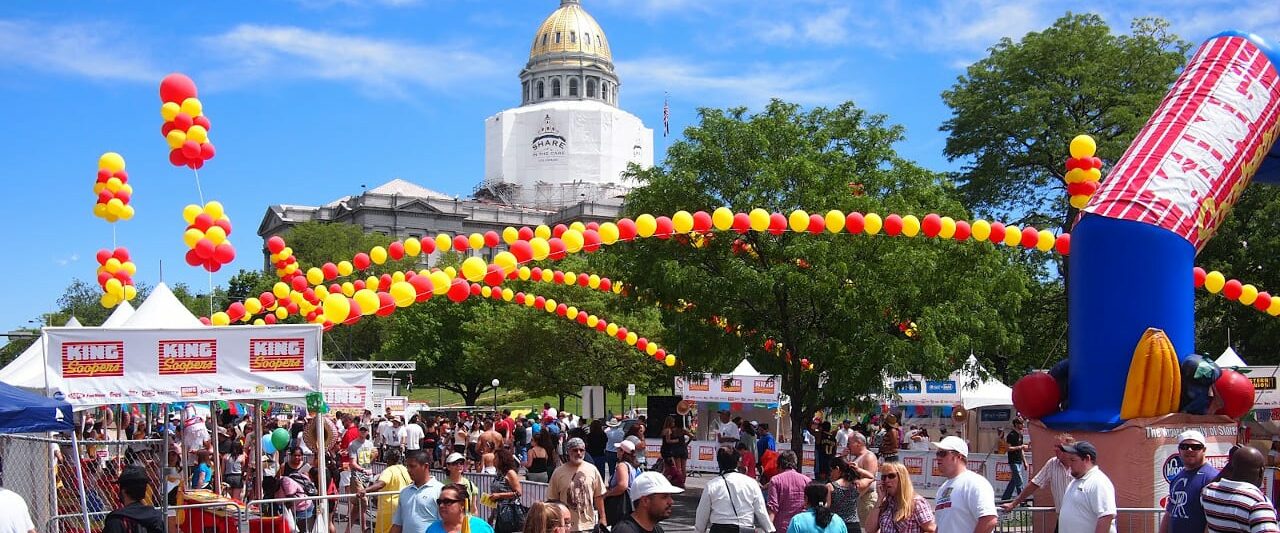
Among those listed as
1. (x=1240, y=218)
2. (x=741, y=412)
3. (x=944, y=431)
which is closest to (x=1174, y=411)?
(x=741, y=412)

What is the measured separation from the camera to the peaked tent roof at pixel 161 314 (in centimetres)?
1391

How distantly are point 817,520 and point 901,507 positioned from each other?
26.4 inches

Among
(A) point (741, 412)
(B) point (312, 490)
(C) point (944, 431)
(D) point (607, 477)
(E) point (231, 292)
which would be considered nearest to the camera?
(B) point (312, 490)

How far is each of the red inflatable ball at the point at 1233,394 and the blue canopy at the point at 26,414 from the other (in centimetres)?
A: 1017

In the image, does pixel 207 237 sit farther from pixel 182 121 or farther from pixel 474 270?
pixel 474 270

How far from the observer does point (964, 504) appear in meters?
8.02

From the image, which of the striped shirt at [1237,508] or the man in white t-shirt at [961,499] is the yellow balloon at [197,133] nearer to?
the man in white t-shirt at [961,499]

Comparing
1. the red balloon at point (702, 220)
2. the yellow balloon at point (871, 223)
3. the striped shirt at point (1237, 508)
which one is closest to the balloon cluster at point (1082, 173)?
the yellow balloon at point (871, 223)

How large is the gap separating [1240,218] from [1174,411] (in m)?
23.1

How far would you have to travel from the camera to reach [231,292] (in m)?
88.1

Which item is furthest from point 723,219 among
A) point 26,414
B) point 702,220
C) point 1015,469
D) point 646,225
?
point 26,414

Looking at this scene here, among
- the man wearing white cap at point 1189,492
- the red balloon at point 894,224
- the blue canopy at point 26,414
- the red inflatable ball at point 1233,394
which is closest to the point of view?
the man wearing white cap at point 1189,492

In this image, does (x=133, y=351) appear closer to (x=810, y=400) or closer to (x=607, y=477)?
(x=607, y=477)

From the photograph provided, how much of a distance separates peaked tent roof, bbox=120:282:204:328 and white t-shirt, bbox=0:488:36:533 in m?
6.25
